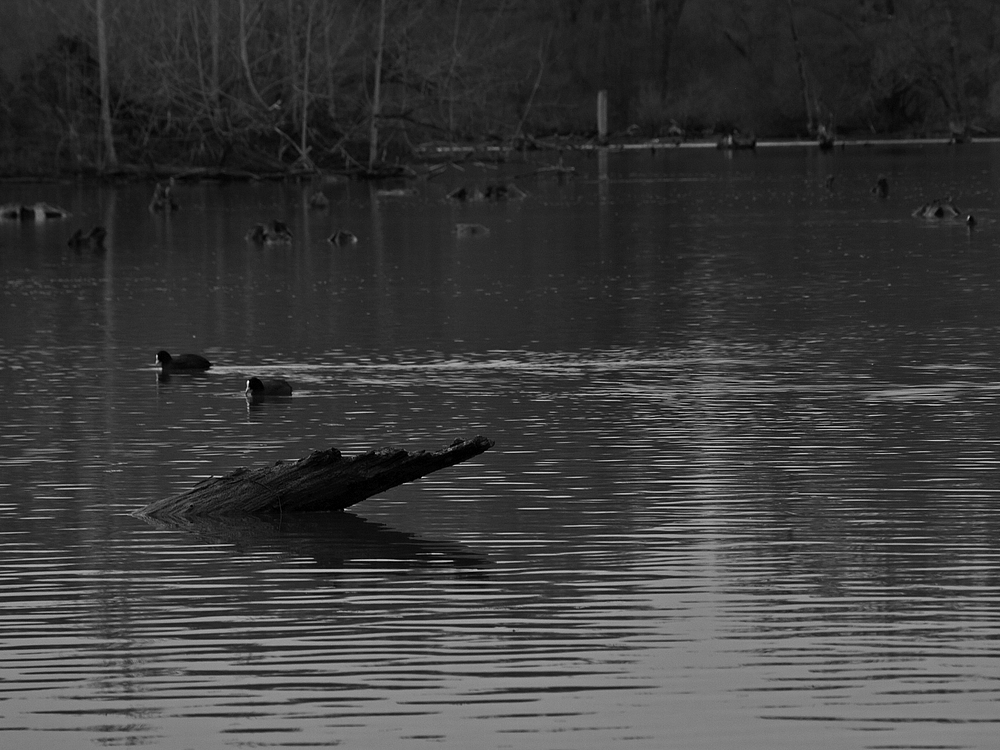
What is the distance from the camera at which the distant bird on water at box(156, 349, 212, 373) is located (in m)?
19.5

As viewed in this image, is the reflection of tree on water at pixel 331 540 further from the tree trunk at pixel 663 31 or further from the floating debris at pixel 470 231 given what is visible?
the tree trunk at pixel 663 31

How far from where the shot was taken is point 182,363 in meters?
19.5

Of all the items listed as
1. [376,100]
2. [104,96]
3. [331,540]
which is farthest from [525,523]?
[104,96]

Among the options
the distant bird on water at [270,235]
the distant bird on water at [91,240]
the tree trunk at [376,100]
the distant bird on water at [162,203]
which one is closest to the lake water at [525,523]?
the distant bird on water at [91,240]

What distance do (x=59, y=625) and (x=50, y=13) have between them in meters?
63.7

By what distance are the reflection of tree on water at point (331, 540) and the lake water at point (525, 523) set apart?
3 cm

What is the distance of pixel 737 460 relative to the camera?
13836 mm

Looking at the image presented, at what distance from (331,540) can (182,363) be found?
8.52 m

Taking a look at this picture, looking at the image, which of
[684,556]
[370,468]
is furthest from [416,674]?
[370,468]

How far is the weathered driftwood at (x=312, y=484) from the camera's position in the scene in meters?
11.8

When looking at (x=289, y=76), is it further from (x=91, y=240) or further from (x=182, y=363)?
(x=182, y=363)

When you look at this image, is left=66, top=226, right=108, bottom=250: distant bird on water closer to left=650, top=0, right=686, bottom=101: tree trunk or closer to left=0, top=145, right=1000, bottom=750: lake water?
left=0, top=145, right=1000, bottom=750: lake water

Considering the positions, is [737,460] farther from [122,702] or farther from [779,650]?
[122,702]

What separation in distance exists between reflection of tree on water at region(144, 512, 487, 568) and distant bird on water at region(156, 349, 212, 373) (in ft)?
25.0
